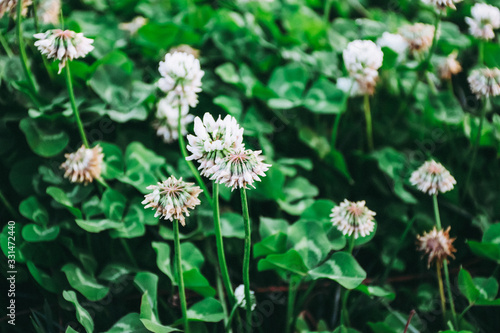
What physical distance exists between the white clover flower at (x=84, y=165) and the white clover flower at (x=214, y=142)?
36 cm

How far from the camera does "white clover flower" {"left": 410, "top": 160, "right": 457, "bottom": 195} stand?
107cm

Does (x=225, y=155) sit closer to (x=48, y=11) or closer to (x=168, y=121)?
(x=168, y=121)

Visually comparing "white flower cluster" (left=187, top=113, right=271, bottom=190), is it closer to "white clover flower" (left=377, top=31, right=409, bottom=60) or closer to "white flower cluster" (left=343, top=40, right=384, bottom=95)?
"white flower cluster" (left=343, top=40, right=384, bottom=95)

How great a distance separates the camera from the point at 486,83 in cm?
120

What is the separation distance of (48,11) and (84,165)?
1.85 feet

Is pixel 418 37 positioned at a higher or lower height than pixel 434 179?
higher

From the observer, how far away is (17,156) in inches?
47.9

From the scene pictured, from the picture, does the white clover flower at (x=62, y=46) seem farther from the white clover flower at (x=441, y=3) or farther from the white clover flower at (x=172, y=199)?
the white clover flower at (x=441, y=3)

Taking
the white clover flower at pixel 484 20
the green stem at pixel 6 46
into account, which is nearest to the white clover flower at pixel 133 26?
the green stem at pixel 6 46

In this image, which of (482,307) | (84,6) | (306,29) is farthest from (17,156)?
(482,307)

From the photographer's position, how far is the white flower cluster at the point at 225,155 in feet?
2.45

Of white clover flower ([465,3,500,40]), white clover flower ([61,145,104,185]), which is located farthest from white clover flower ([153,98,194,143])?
white clover flower ([465,3,500,40])

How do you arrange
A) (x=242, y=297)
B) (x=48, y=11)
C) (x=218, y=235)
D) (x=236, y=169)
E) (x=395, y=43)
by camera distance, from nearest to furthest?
(x=236, y=169) < (x=218, y=235) < (x=242, y=297) < (x=48, y=11) < (x=395, y=43)

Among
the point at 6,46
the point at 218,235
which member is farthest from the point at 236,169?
the point at 6,46
